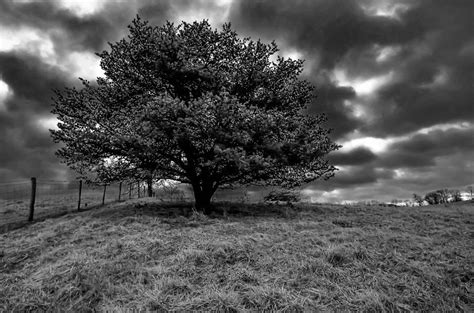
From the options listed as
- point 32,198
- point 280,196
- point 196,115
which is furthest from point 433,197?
point 32,198

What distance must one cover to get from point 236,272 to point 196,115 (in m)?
6.88

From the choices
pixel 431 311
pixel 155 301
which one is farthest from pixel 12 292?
pixel 431 311

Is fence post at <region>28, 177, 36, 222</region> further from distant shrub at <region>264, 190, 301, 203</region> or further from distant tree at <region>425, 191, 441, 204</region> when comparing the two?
distant tree at <region>425, 191, 441, 204</region>

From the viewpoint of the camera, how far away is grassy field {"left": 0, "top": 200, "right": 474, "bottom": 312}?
460 centimetres

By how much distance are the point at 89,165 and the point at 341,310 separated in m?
12.6

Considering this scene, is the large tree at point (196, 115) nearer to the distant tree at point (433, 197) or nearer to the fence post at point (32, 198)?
the fence post at point (32, 198)

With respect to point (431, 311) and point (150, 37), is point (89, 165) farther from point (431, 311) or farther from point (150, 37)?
point (431, 311)

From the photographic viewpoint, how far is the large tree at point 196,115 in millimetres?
11266

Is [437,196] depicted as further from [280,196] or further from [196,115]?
[196,115]

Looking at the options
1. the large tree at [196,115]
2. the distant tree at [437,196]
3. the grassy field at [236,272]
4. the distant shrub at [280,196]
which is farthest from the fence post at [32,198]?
the distant tree at [437,196]

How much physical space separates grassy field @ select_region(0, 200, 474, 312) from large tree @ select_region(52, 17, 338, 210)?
4140 millimetres

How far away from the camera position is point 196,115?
36.0 ft

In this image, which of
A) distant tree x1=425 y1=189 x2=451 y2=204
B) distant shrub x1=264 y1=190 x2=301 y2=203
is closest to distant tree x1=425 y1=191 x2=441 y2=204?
distant tree x1=425 y1=189 x2=451 y2=204

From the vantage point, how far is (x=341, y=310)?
436cm
